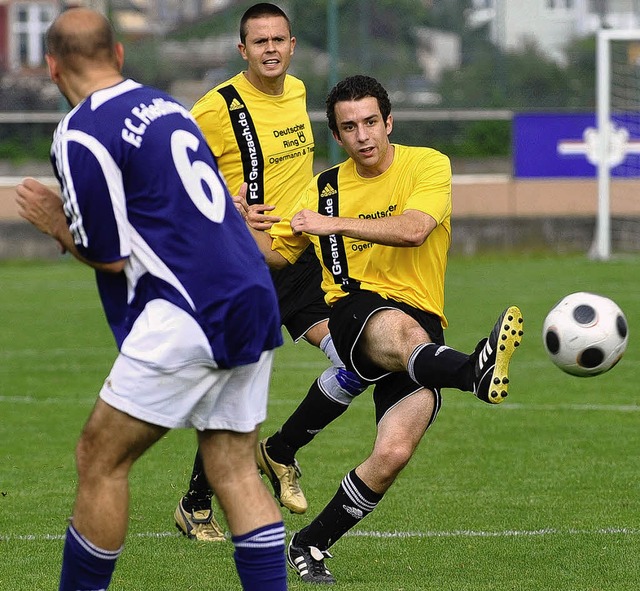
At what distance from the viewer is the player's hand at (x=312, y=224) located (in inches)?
211

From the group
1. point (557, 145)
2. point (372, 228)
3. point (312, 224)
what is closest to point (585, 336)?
point (372, 228)

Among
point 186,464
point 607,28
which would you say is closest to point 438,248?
point 186,464

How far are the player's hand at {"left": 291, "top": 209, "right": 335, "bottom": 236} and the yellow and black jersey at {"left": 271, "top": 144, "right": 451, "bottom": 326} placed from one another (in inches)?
15.2

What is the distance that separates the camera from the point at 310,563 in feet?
17.8

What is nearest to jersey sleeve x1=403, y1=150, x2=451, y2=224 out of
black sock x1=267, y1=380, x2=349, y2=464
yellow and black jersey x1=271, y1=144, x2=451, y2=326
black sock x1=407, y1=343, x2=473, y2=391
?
yellow and black jersey x1=271, y1=144, x2=451, y2=326

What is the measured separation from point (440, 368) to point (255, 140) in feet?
6.26

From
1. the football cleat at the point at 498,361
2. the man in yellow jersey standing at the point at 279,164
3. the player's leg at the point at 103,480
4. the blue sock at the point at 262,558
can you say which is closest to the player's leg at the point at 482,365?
the football cleat at the point at 498,361

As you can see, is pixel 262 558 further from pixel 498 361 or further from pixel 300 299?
pixel 300 299

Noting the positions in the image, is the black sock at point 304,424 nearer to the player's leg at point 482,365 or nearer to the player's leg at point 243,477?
the player's leg at point 482,365

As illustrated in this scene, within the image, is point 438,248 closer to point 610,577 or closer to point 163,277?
point 610,577

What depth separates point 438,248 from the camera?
5.77 meters

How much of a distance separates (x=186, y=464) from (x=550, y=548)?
2.63 meters

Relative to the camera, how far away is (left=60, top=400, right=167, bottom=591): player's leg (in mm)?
4012

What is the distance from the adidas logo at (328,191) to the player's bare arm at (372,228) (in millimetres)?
410
